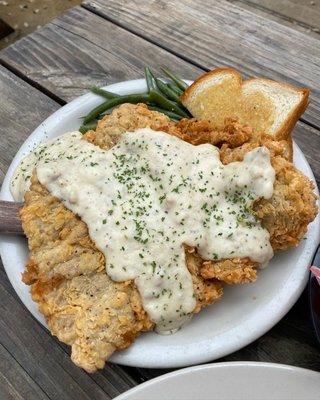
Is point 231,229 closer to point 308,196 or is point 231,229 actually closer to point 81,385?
point 308,196

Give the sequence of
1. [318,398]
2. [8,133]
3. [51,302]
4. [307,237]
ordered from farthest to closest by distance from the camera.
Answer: [8,133]
[307,237]
[51,302]
[318,398]

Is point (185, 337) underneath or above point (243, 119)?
underneath

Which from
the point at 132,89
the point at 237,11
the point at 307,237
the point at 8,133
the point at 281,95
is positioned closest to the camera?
the point at 307,237

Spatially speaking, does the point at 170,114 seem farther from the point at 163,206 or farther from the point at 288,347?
the point at 288,347

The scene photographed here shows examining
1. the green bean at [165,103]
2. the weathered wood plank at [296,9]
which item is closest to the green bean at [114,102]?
the green bean at [165,103]

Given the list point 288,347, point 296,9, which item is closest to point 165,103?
point 288,347

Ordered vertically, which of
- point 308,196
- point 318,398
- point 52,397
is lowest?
point 52,397

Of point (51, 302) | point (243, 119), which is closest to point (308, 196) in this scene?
point (243, 119)
